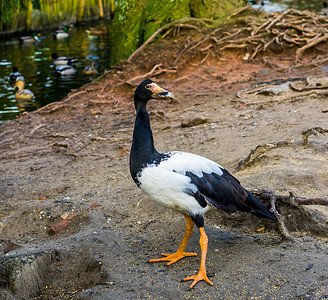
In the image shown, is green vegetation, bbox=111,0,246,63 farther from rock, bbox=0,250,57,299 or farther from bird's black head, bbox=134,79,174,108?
rock, bbox=0,250,57,299

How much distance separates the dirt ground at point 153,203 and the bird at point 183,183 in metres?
0.31

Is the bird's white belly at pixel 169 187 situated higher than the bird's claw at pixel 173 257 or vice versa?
the bird's white belly at pixel 169 187

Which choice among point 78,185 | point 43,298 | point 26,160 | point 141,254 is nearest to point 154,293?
point 141,254

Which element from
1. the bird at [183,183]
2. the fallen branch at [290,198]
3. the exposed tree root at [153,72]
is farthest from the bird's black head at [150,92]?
the exposed tree root at [153,72]

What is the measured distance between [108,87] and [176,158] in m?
7.46

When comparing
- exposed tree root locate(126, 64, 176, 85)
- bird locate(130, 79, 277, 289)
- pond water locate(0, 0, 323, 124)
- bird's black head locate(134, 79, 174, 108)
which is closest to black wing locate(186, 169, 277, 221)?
bird locate(130, 79, 277, 289)

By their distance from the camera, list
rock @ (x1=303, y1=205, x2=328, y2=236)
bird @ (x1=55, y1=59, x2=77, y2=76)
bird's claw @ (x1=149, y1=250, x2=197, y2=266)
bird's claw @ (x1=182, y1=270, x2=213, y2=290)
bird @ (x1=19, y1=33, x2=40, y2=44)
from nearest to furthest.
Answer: bird's claw @ (x1=182, y1=270, x2=213, y2=290) → bird's claw @ (x1=149, y1=250, x2=197, y2=266) → rock @ (x1=303, y1=205, x2=328, y2=236) → bird @ (x1=55, y1=59, x2=77, y2=76) → bird @ (x1=19, y1=33, x2=40, y2=44)

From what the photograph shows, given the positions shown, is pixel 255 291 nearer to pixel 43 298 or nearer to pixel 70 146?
pixel 43 298

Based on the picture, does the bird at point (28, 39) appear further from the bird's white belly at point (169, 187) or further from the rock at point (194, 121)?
the bird's white belly at point (169, 187)

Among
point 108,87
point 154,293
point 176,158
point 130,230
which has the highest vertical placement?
point 176,158

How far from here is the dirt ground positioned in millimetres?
3824

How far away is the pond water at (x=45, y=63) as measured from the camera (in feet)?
41.8

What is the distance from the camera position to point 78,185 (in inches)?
256

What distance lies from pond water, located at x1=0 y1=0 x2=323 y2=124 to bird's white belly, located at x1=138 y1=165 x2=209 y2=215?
314 inches
